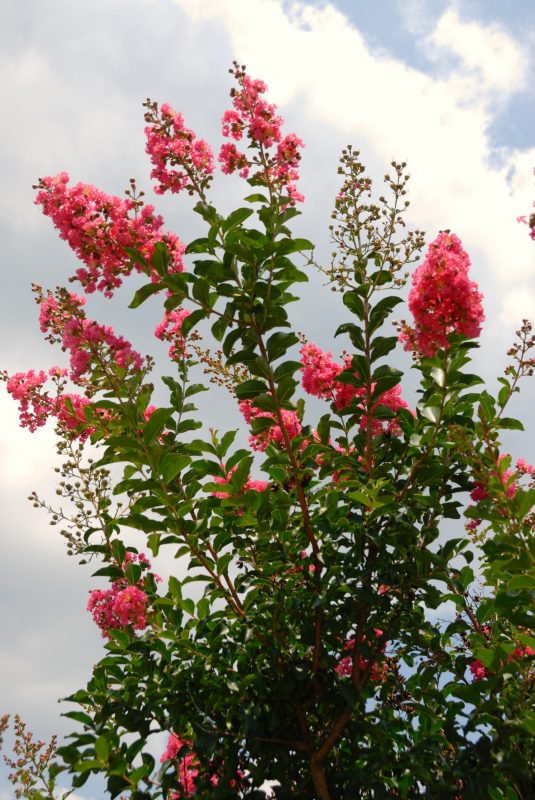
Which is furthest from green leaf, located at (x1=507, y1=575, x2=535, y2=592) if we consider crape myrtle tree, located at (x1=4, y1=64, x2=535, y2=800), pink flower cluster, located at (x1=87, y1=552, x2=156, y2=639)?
pink flower cluster, located at (x1=87, y1=552, x2=156, y2=639)

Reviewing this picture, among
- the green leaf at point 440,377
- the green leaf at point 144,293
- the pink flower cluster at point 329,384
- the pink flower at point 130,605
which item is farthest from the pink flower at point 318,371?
the pink flower at point 130,605

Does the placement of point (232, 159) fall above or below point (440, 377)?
above

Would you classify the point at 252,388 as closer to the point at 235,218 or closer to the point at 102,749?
the point at 235,218

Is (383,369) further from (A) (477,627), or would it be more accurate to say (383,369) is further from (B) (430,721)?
(B) (430,721)

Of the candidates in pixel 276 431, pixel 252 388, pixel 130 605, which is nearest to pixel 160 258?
pixel 252 388

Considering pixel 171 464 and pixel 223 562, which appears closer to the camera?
pixel 171 464

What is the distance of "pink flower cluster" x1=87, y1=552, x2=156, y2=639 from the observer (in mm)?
2785

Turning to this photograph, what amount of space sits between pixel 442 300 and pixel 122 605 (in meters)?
1.82

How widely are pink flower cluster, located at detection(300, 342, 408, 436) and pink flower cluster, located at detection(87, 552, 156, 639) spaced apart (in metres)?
1.26

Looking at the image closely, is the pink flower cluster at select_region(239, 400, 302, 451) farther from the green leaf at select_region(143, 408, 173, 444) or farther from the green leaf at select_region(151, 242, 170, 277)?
the green leaf at select_region(151, 242, 170, 277)

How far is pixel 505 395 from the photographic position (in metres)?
3.02

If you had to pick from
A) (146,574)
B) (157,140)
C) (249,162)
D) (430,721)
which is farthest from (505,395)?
(157,140)

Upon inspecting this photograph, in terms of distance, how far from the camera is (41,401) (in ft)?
12.0

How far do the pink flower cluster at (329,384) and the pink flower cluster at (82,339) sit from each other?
37.0 inches
